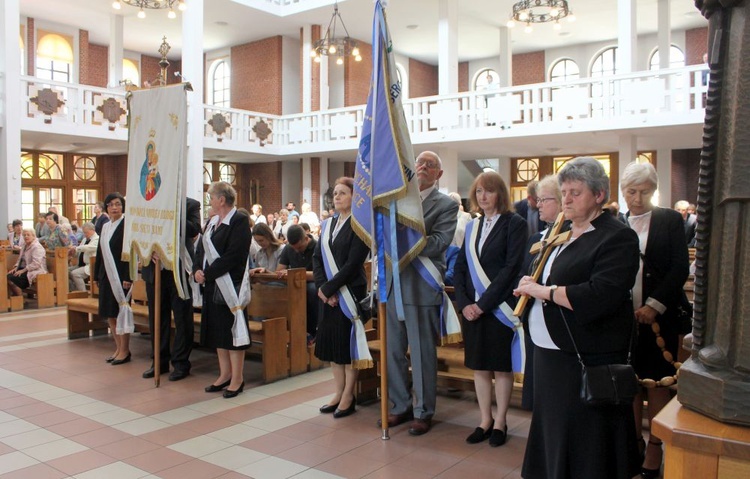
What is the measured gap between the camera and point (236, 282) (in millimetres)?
Answer: 5367

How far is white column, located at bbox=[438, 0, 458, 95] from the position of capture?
661 inches

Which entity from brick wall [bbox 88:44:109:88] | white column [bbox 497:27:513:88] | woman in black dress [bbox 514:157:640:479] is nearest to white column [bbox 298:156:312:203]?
white column [bbox 497:27:513:88]

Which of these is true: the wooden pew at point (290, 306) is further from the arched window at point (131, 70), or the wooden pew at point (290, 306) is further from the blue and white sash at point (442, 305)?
the arched window at point (131, 70)

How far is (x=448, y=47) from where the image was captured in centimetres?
1689

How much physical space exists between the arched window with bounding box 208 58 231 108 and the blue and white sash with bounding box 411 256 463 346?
769 inches

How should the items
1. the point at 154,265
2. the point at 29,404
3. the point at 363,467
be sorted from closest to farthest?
the point at 363,467 → the point at 29,404 → the point at 154,265

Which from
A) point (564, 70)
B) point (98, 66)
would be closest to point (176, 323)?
point (98, 66)

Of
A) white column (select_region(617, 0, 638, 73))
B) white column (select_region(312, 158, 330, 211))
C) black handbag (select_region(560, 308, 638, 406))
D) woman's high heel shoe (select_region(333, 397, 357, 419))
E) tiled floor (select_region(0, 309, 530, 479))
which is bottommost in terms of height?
tiled floor (select_region(0, 309, 530, 479))

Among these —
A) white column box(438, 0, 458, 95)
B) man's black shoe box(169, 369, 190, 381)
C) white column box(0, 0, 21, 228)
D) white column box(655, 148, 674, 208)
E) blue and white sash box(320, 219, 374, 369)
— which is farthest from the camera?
white column box(655, 148, 674, 208)

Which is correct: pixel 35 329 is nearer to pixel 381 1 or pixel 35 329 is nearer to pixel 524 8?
pixel 381 1

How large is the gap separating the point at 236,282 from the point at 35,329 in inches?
180

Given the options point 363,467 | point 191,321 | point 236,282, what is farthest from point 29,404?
point 363,467

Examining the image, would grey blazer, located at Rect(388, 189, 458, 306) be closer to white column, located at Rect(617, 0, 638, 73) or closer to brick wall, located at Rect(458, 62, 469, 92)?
white column, located at Rect(617, 0, 638, 73)

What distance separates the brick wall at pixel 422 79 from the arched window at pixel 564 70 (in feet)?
15.0
